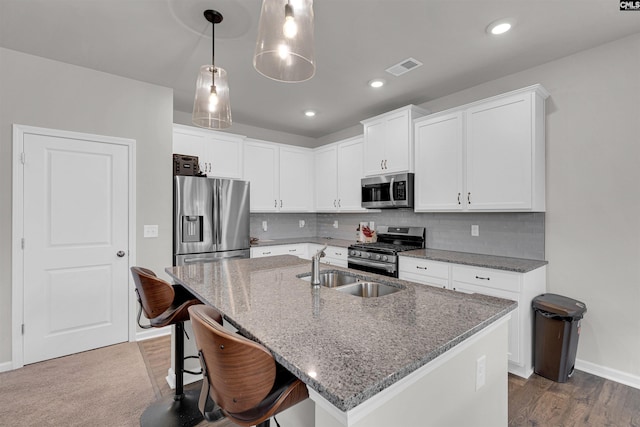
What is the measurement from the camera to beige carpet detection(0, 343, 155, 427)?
2.00 metres

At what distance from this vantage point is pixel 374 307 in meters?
1.37

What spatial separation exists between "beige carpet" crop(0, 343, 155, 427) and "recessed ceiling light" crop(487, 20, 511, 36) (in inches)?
145

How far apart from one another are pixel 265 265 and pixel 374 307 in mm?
1239

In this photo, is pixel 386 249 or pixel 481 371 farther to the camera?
pixel 386 249

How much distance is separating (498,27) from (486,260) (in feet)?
6.33

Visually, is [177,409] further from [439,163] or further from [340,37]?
[439,163]

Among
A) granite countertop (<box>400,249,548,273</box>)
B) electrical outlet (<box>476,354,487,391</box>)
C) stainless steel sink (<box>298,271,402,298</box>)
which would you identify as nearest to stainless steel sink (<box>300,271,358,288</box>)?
stainless steel sink (<box>298,271,402,298</box>)

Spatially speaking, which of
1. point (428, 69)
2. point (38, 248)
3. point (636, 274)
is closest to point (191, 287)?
point (38, 248)

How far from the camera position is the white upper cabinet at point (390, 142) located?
11.6ft

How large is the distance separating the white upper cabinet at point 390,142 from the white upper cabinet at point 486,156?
0.43ft

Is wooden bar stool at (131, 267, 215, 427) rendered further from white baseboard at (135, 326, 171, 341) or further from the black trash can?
the black trash can

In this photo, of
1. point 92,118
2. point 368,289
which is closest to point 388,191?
point 368,289

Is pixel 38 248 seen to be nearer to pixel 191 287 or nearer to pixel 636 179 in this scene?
pixel 191 287

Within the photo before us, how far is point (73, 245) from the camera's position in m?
2.91
